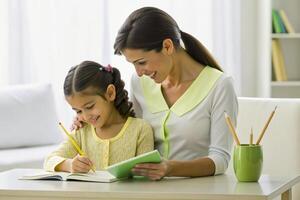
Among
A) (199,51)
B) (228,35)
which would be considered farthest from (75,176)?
(228,35)

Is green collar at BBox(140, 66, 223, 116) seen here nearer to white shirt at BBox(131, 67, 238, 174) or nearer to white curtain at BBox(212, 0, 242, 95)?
white shirt at BBox(131, 67, 238, 174)

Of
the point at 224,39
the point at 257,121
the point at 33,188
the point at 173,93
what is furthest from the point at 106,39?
the point at 33,188

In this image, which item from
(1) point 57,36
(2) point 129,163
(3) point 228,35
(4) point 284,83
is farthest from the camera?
(3) point 228,35

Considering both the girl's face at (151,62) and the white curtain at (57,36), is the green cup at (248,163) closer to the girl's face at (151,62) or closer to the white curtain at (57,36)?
the girl's face at (151,62)

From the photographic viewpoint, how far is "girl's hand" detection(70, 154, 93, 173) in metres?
2.39

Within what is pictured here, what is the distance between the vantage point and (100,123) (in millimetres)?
2547

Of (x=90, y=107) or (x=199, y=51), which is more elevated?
(x=199, y=51)

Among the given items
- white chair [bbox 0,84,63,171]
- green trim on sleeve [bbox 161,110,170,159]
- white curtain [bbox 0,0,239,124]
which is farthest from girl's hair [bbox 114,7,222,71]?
white curtain [bbox 0,0,239,124]

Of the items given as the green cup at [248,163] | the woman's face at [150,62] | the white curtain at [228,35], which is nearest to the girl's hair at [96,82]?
the woman's face at [150,62]

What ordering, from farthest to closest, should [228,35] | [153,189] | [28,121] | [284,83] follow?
[228,35] < [284,83] < [28,121] < [153,189]

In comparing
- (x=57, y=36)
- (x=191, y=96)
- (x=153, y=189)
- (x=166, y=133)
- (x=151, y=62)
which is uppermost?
(x=57, y=36)

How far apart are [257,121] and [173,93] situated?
591mm

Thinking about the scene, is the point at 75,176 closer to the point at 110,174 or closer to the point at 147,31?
the point at 110,174

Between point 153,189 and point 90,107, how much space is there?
0.47 m
